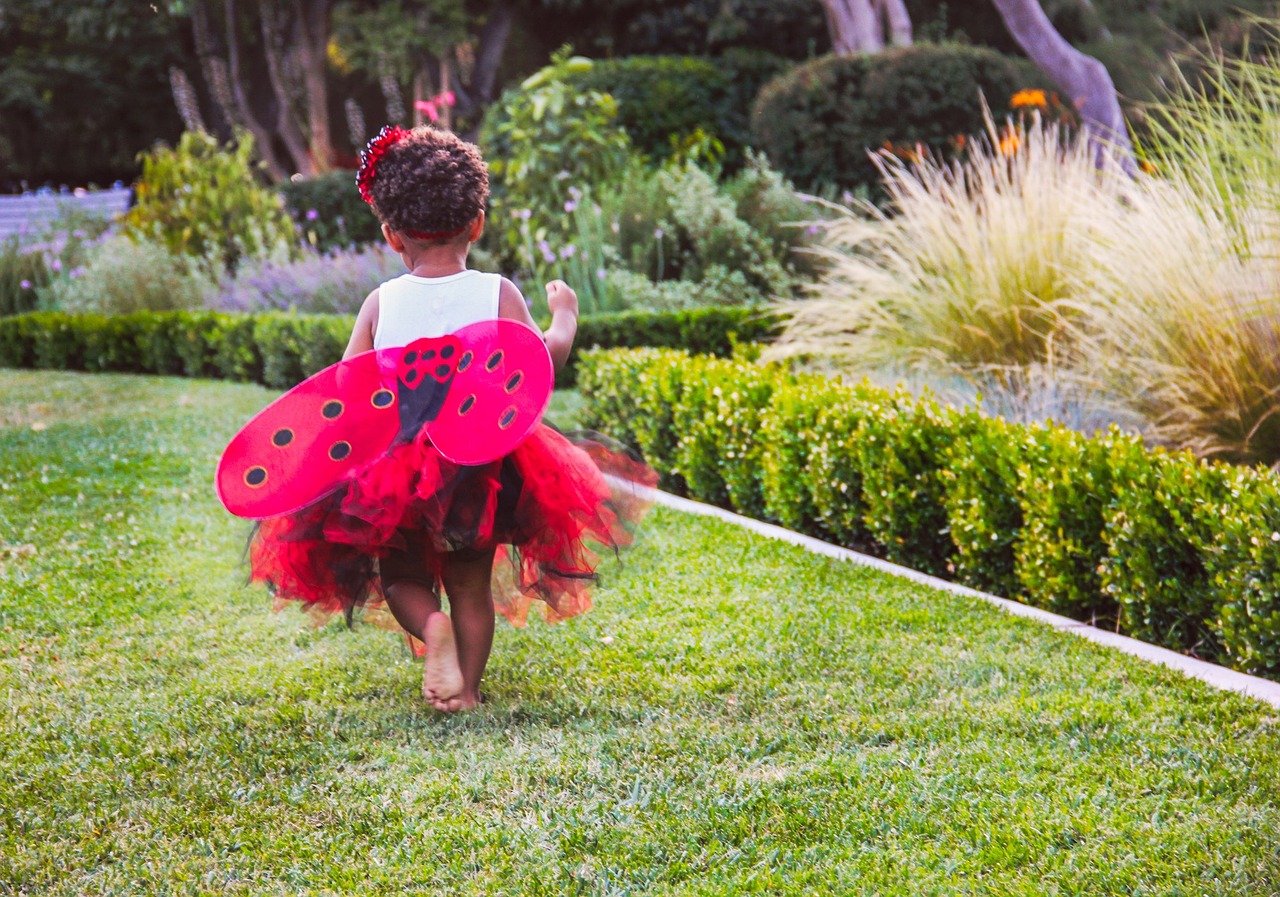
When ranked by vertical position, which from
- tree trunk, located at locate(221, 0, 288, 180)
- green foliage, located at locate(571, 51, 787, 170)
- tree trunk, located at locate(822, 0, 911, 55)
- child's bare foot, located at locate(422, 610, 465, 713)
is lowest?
child's bare foot, located at locate(422, 610, 465, 713)

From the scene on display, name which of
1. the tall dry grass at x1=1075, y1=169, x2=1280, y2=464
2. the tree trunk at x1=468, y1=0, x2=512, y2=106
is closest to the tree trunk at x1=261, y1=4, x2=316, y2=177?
the tree trunk at x1=468, y1=0, x2=512, y2=106

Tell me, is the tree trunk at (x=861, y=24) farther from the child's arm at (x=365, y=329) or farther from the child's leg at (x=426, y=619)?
the child's leg at (x=426, y=619)

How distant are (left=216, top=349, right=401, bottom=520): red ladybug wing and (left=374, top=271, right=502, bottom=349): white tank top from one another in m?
0.07

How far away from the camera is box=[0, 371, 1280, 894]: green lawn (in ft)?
7.54

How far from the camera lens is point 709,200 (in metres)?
9.31

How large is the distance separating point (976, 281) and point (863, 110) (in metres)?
6.28

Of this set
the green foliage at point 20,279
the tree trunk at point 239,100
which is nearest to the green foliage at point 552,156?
the green foliage at point 20,279

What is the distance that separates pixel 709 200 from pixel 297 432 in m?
6.72

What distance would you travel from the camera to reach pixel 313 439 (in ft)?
9.80

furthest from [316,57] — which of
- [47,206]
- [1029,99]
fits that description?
[1029,99]

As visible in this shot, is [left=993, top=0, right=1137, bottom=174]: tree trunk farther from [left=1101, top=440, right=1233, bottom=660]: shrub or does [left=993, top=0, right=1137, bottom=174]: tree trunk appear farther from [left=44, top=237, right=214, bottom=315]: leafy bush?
[left=1101, top=440, right=1233, bottom=660]: shrub

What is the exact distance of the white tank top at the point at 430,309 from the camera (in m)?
3.10

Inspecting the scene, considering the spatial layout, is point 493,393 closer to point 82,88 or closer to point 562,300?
point 562,300

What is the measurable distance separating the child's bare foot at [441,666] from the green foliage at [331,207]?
14.3 m
